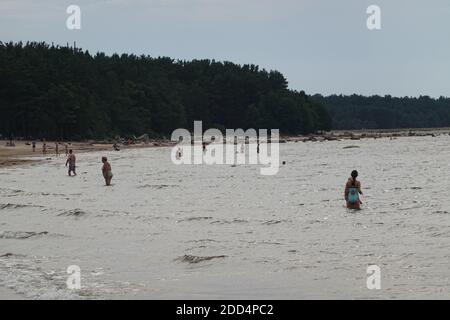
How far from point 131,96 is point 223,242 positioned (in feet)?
355

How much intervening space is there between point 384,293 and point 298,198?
54.4ft

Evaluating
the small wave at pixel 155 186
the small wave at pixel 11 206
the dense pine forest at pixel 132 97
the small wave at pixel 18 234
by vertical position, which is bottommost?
the small wave at pixel 155 186

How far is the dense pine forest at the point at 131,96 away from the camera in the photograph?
89562 mm

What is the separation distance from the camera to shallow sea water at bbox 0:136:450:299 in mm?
11825

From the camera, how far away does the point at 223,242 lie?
1659 centimetres

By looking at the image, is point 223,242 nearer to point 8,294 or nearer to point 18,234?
point 18,234

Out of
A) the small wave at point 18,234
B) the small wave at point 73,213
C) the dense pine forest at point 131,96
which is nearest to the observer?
the small wave at point 18,234

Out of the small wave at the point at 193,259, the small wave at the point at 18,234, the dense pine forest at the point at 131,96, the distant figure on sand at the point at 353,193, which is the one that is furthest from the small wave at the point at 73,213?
the dense pine forest at the point at 131,96

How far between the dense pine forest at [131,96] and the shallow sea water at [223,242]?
59699mm

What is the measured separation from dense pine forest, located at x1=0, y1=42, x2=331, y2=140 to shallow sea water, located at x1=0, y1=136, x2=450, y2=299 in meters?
59.7

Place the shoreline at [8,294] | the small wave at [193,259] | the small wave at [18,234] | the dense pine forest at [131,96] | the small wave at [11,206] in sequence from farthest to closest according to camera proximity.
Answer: the dense pine forest at [131,96] → the small wave at [11,206] → the small wave at [18,234] → the small wave at [193,259] → the shoreline at [8,294]

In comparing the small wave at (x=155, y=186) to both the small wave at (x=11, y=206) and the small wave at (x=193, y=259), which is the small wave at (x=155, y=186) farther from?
the small wave at (x=193, y=259)

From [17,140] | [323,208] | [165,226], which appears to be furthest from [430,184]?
[17,140]
